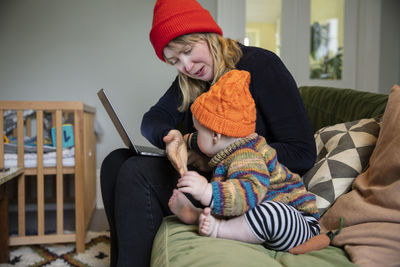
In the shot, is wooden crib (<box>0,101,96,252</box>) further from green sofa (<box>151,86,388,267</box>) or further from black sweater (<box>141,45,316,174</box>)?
green sofa (<box>151,86,388,267</box>)

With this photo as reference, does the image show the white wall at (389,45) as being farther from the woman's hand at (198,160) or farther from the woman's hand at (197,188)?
the woman's hand at (197,188)

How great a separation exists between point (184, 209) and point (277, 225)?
21 centimetres

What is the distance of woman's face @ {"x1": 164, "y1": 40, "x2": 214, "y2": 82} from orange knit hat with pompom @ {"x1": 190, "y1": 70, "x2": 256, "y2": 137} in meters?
0.29

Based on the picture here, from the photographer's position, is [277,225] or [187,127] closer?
[277,225]

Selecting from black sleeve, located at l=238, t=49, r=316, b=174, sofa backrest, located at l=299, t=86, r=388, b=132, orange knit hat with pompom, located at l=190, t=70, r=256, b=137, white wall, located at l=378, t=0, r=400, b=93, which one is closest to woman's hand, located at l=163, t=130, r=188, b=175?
orange knit hat with pompom, located at l=190, t=70, r=256, b=137

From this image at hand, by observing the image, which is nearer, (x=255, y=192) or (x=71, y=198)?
(x=255, y=192)

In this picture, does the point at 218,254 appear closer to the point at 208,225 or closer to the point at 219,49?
the point at 208,225

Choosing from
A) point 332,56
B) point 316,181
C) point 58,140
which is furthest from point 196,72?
point 332,56

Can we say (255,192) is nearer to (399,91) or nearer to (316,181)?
(316,181)

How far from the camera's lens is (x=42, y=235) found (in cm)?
163

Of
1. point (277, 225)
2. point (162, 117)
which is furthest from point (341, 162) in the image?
point (162, 117)

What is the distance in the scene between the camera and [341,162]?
91 cm

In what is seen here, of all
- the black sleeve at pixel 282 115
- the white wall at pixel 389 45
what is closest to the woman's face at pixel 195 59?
the black sleeve at pixel 282 115

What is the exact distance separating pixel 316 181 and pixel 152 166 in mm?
441
